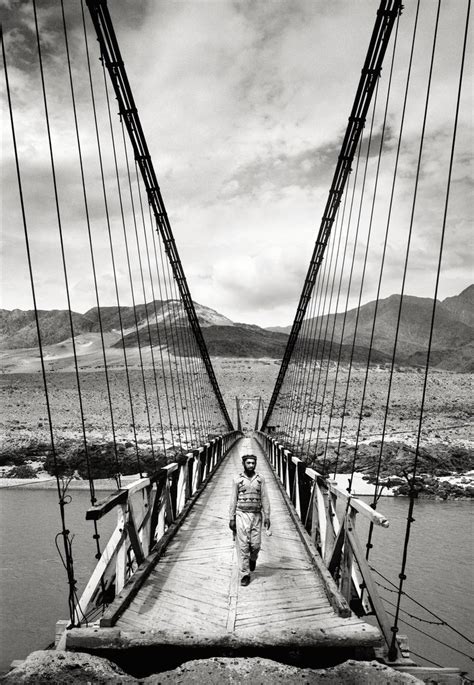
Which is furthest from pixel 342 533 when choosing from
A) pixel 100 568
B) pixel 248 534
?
pixel 100 568

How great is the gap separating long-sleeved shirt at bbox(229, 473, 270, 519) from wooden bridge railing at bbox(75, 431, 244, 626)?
0.89m

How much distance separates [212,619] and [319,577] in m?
1.23

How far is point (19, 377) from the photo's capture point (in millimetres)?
80312

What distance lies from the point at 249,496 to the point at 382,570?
24.0 feet

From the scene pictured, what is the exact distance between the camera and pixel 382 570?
1088cm

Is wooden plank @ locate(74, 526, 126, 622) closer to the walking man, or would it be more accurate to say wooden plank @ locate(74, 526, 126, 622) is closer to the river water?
the walking man

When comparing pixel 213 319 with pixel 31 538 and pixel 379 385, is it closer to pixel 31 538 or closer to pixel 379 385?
pixel 379 385

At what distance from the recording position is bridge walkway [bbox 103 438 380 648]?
323 centimetres

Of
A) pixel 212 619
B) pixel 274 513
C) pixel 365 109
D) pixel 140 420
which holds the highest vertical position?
pixel 365 109

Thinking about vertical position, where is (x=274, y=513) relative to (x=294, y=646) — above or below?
below

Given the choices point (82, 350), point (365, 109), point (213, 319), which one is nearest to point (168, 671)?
point (365, 109)

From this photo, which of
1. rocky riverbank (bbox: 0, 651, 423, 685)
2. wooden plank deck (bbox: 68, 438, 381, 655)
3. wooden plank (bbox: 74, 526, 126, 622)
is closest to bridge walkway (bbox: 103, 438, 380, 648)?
wooden plank deck (bbox: 68, 438, 381, 655)

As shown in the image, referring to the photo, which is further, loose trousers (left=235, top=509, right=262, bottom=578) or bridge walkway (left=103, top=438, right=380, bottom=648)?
loose trousers (left=235, top=509, right=262, bottom=578)

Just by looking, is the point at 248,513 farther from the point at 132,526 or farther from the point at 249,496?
the point at 132,526
